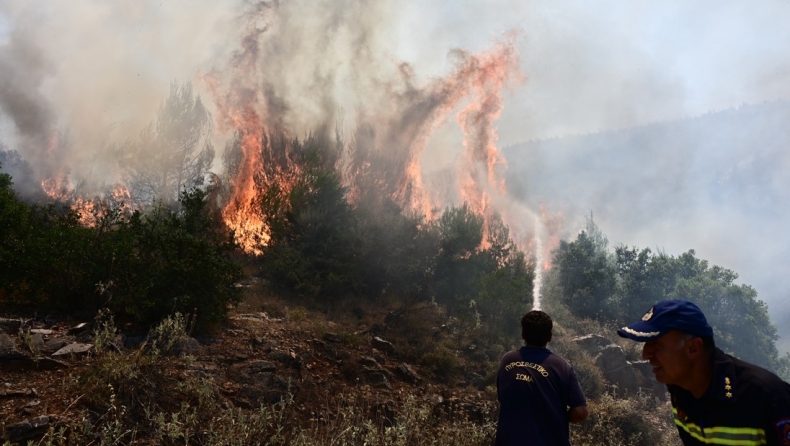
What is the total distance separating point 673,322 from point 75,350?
9168mm

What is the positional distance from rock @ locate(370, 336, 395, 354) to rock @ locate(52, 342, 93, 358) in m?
7.25

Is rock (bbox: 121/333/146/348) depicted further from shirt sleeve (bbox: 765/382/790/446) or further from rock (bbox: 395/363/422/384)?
shirt sleeve (bbox: 765/382/790/446)

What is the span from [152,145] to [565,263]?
36.7m

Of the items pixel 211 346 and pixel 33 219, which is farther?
pixel 33 219

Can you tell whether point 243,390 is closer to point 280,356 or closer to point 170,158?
point 280,356

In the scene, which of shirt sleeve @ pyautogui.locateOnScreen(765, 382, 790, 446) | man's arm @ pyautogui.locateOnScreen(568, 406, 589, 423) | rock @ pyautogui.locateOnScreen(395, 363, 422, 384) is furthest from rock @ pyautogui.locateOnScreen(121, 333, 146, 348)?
shirt sleeve @ pyautogui.locateOnScreen(765, 382, 790, 446)

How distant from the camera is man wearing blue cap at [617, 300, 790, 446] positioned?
1800mm

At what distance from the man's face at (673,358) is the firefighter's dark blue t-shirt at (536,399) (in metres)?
1.42

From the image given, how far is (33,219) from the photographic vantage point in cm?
1143

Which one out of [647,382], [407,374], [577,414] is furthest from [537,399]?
[647,382]

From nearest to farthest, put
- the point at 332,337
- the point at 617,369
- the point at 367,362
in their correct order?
1. the point at 367,362
2. the point at 332,337
3. the point at 617,369

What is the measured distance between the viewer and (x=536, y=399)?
3484mm

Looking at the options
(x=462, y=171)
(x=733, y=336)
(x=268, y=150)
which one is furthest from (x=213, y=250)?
(x=733, y=336)

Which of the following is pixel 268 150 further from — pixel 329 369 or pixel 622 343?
pixel 622 343
